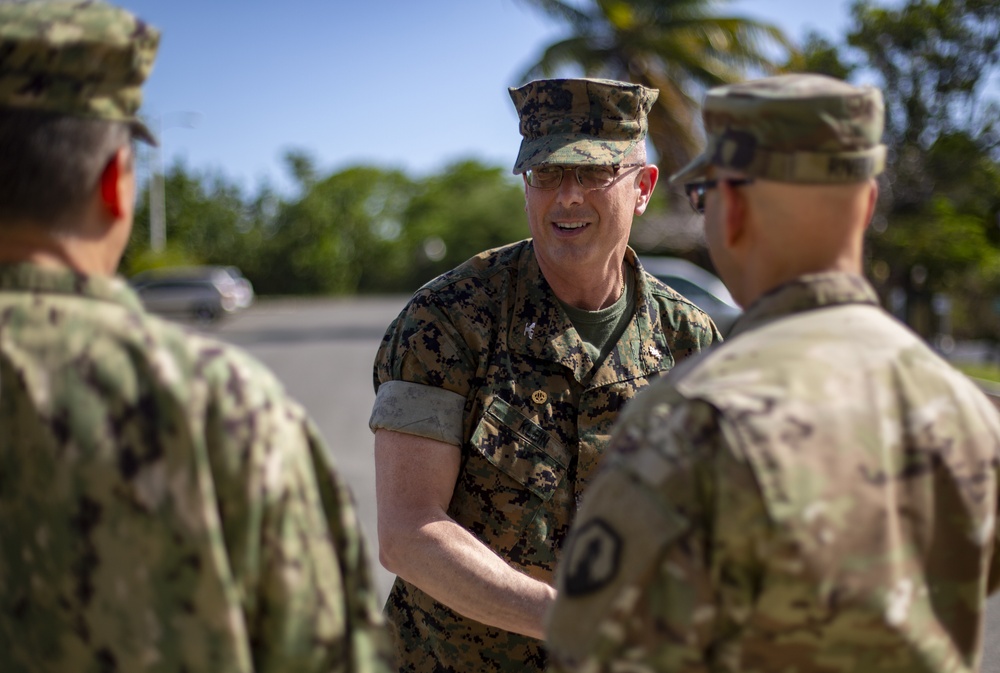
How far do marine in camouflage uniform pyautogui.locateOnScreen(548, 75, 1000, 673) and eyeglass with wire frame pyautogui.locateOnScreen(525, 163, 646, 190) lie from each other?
1.25 m

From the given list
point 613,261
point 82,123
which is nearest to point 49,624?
point 82,123

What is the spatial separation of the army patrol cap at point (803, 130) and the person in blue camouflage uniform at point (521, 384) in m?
1.16

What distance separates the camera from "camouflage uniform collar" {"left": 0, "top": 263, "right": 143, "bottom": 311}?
4.97 feet

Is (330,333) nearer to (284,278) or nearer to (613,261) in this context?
(613,261)

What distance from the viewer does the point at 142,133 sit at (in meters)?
1.64

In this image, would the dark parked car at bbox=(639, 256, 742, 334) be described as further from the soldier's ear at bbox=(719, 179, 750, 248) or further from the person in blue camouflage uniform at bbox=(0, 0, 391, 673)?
the person in blue camouflage uniform at bbox=(0, 0, 391, 673)

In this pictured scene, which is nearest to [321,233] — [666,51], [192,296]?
[192,296]

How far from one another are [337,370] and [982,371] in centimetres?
1000

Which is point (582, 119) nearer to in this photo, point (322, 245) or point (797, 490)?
point (797, 490)

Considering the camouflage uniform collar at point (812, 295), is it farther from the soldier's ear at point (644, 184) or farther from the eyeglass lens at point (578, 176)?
the soldier's ear at point (644, 184)

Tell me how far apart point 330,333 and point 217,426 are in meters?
23.0

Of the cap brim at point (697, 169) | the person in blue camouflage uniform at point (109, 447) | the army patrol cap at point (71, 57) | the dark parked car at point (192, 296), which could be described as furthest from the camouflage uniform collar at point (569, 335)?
the dark parked car at point (192, 296)

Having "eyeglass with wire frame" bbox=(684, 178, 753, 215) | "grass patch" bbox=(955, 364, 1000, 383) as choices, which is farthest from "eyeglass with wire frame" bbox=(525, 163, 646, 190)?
"grass patch" bbox=(955, 364, 1000, 383)

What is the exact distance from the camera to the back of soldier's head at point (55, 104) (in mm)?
1489
